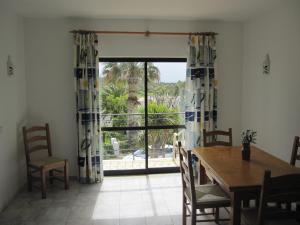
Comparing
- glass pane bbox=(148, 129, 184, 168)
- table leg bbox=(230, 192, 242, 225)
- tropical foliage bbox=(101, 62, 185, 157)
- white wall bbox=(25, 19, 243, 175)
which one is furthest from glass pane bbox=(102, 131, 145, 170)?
table leg bbox=(230, 192, 242, 225)

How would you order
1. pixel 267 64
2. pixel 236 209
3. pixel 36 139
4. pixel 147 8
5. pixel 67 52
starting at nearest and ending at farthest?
1. pixel 236 209
2. pixel 147 8
3. pixel 267 64
4. pixel 36 139
5. pixel 67 52

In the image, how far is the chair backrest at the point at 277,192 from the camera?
1.94 meters

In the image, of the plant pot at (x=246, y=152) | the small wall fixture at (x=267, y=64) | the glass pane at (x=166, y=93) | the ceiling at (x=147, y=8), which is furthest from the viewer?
the glass pane at (x=166, y=93)

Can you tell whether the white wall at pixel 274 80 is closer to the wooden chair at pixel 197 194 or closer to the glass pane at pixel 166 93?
the glass pane at pixel 166 93

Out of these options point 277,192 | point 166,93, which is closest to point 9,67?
point 166,93

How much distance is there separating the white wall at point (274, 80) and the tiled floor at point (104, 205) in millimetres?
1505

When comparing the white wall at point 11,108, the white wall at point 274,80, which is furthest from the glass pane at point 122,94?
the white wall at point 274,80

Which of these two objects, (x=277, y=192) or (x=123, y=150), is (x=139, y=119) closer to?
(x=123, y=150)

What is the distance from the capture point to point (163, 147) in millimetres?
4809

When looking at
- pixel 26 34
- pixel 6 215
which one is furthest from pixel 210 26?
pixel 6 215

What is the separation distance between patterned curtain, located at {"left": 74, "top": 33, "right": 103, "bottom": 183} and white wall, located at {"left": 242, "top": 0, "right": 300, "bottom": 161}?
A: 2371mm

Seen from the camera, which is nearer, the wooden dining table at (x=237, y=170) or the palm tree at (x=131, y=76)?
the wooden dining table at (x=237, y=170)

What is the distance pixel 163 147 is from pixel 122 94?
3.72 ft

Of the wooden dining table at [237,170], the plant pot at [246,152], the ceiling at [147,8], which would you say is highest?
the ceiling at [147,8]
